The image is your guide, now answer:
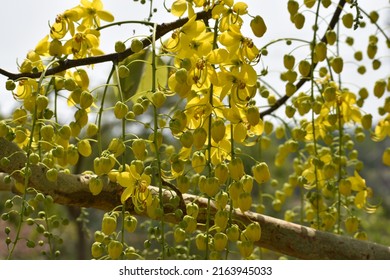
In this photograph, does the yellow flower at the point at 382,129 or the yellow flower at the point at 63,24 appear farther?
the yellow flower at the point at 382,129

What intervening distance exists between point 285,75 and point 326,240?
208 mm

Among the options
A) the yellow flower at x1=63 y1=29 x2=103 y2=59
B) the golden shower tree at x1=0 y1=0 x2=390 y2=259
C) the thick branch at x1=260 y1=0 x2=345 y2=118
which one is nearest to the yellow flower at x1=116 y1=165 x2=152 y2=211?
the golden shower tree at x1=0 y1=0 x2=390 y2=259

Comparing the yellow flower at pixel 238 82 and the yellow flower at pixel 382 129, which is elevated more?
the yellow flower at pixel 382 129

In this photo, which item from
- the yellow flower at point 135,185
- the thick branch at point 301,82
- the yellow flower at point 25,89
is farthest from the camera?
the thick branch at point 301,82

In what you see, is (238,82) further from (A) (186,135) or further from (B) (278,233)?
(B) (278,233)

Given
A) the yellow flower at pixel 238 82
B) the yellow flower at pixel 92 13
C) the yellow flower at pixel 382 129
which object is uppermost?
the yellow flower at pixel 92 13

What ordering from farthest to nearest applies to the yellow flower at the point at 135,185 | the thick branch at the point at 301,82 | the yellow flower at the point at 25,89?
the thick branch at the point at 301,82
the yellow flower at the point at 25,89
the yellow flower at the point at 135,185

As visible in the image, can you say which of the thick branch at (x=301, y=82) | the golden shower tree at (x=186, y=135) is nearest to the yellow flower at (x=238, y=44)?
the golden shower tree at (x=186, y=135)

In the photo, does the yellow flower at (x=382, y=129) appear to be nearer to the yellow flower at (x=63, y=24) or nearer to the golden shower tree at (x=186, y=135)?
the golden shower tree at (x=186, y=135)

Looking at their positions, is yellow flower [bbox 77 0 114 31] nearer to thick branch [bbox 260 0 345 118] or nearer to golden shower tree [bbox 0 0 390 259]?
golden shower tree [bbox 0 0 390 259]

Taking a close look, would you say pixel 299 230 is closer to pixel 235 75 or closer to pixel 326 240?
pixel 326 240

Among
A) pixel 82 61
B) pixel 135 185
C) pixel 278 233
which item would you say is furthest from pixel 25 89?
pixel 278 233

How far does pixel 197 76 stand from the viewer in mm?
679

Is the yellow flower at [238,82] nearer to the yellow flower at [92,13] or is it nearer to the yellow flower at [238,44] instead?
the yellow flower at [238,44]
